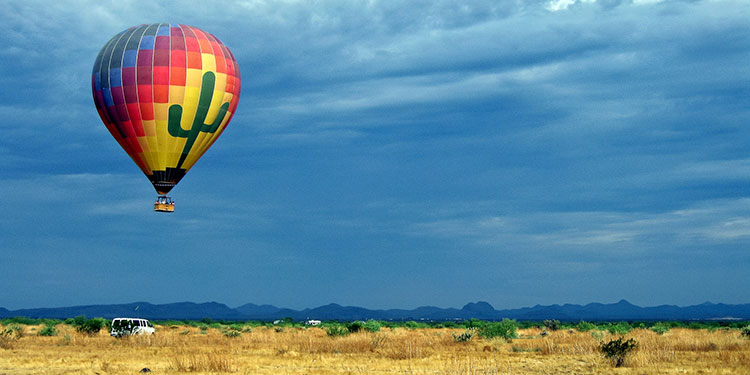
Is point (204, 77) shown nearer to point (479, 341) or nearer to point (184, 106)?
point (184, 106)

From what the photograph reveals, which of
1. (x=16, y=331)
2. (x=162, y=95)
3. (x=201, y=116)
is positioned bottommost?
(x=16, y=331)

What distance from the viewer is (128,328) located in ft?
154

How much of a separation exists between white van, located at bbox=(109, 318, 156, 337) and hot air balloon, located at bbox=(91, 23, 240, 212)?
951 centimetres

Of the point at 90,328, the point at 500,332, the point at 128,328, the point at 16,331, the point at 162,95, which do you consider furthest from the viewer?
the point at 90,328

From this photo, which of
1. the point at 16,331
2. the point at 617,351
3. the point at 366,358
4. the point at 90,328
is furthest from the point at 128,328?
the point at 617,351

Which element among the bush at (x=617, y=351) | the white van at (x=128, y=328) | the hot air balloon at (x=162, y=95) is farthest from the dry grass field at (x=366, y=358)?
the hot air balloon at (x=162, y=95)

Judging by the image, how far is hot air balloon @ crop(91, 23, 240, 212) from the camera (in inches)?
1601

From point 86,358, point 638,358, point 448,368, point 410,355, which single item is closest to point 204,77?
point 86,358

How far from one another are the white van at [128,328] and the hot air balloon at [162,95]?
374 inches

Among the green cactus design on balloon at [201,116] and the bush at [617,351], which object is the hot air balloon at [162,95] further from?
the bush at [617,351]

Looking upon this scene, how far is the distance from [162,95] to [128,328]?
1643 centimetres

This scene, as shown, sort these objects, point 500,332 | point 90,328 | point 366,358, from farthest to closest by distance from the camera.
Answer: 1. point 90,328
2. point 500,332
3. point 366,358

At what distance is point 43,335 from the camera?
4991cm

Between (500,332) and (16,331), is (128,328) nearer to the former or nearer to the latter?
(16,331)
